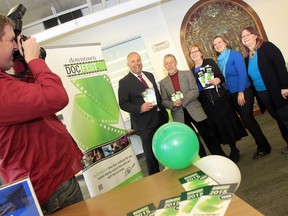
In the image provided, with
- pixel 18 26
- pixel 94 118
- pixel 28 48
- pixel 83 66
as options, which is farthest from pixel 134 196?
pixel 83 66

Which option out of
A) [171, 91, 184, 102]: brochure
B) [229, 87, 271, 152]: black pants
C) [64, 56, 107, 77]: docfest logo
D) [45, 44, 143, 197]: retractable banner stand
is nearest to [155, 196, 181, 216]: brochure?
[45, 44, 143, 197]: retractable banner stand

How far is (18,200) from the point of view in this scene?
110 cm

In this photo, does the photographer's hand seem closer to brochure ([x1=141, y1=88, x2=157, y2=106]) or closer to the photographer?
the photographer

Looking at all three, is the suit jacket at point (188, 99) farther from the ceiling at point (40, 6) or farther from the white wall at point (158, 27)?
the ceiling at point (40, 6)

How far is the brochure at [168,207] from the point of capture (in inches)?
40.4

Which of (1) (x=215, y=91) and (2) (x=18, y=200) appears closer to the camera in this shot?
(2) (x=18, y=200)

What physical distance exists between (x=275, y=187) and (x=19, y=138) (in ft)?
7.17

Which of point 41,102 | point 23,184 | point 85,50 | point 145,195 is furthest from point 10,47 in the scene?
point 85,50

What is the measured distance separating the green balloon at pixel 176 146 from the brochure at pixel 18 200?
2.19 ft

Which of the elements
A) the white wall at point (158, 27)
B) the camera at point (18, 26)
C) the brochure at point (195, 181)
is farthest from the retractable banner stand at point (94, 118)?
the white wall at point (158, 27)

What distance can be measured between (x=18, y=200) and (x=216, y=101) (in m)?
2.51

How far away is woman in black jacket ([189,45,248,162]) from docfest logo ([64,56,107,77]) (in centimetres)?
122

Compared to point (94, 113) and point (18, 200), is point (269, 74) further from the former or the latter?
point (18, 200)

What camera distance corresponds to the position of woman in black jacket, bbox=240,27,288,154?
2742mm
